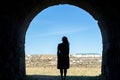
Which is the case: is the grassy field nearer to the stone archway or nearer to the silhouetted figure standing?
the stone archway

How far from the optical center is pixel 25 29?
1731 centimetres

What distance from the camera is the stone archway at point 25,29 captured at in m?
13.3

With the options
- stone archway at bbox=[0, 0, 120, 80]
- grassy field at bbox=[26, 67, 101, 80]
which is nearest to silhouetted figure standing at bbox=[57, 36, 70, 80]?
stone archway at bbox=[0, 0, 120, 80]

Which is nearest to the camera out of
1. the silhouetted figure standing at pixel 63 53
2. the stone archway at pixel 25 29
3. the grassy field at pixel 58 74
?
the stone archway at pixel 25 29

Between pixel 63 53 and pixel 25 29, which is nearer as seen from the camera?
pixel 63 53

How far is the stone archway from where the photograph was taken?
13.3 meters

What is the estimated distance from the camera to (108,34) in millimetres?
15500

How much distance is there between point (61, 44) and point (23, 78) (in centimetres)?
311

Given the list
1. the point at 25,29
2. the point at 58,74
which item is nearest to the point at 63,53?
the point at 25,29

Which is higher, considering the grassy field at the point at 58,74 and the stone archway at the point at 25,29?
the stone archway at the point at 25,29

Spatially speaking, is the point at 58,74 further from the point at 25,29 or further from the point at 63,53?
the point at 63,53

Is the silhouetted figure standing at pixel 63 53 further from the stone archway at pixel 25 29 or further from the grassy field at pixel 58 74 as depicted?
the grassy field at pixel 58 74

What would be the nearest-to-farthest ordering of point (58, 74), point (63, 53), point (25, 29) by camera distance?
point (63, 53), point (25, 29), point (58, 74)

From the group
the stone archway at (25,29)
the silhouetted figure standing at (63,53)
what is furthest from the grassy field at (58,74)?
the silhouetted figure standing at (63,53)
